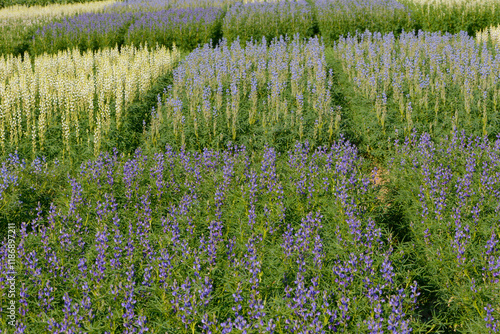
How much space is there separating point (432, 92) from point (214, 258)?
7.57 metres

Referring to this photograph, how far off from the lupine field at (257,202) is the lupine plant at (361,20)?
15.9 ft

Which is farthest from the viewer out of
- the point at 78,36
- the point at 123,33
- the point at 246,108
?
the point at 123,33

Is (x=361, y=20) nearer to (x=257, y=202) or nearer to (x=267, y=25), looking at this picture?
(x=267, y=25)

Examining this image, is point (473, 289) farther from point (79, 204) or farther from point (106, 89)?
point (106, 89)

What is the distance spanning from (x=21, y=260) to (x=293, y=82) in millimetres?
7940

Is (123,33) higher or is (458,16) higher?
(458,16)

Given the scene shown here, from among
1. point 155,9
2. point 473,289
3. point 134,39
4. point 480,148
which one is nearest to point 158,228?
point 473,289

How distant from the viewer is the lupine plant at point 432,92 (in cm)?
936

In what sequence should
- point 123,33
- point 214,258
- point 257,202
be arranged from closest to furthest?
point 214,258
point 257,202
point 123,33

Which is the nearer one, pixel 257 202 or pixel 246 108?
pixel 257 202

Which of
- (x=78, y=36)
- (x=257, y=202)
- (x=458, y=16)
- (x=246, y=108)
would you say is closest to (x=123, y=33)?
(x=78, y=36)

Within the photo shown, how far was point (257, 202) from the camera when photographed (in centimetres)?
643

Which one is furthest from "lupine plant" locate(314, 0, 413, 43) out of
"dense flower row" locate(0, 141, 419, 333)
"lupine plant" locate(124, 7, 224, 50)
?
"dense flower row" locate(0, 141, 419, 333)

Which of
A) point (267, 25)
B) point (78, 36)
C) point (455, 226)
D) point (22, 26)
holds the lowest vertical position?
point (455, 226)
